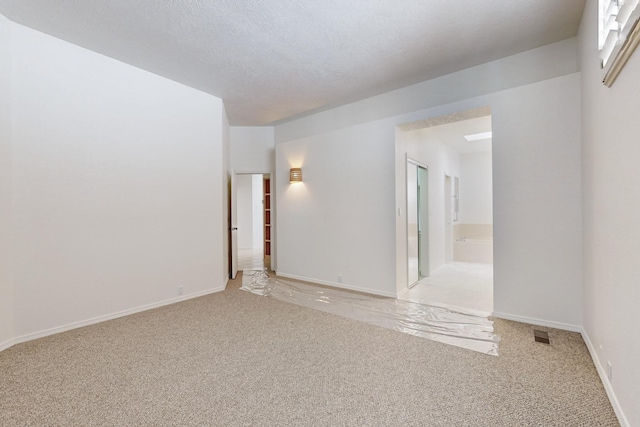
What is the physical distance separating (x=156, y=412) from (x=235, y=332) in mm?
1153

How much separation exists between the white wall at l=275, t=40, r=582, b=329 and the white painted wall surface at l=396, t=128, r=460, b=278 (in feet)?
2.18

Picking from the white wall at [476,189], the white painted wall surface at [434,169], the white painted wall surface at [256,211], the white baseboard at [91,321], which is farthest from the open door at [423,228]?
the white painted wall surface at [256,211]

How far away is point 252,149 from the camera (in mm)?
5723

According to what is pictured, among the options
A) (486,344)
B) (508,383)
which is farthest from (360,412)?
(486,344)

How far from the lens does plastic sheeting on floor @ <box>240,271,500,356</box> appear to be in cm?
264

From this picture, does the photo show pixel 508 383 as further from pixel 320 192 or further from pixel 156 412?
pixel 320 192

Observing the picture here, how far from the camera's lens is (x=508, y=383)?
1.92 meters

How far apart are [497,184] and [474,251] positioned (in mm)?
4089

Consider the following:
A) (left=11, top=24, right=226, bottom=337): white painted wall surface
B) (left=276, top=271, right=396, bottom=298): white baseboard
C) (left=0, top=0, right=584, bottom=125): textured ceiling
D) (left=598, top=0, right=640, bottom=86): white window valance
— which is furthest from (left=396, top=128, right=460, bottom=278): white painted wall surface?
(left=11, top=24, right=226, bottom=337): white painted wall surface

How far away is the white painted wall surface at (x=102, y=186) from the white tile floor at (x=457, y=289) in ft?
10.4

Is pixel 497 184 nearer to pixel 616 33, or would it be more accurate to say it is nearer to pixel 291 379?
pixel 616 33

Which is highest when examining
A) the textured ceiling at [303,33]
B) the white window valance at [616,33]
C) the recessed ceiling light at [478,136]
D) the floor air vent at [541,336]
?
the textured ceiling at [303,33]

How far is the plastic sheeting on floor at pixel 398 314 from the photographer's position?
2.64 meters

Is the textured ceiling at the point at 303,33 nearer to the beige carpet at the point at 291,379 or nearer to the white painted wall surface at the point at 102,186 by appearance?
the white painted wall surface at the point at 102,186
